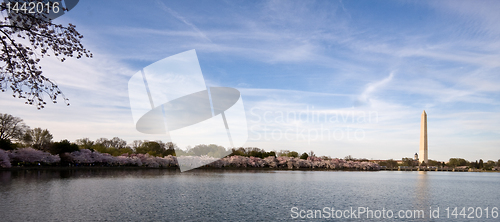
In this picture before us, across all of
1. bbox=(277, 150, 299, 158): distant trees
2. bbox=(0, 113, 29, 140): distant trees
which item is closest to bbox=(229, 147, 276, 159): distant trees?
bbox=(277, 150, 299, 158): distant trees

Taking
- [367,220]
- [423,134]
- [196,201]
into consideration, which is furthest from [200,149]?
[367,220]

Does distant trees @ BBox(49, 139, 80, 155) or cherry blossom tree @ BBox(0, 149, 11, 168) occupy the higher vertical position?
distant trees @ BBox(49, 139, 80, 155)

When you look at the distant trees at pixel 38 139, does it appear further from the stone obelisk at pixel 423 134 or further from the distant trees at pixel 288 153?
the stone obelisk at pixel 423 134

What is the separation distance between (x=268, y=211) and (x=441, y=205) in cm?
1939

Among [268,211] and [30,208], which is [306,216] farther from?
[30,208]

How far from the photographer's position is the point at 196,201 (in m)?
31.3

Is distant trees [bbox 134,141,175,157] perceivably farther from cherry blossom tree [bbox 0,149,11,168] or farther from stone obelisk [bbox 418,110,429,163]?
stone obelisk [bbox 418,110,429,163]

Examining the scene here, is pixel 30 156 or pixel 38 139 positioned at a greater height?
pixel 38 139

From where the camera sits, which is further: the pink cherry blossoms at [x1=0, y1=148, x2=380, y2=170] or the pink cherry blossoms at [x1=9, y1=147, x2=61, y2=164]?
the pink cherry blossoms at [x1=0, y1=148, x2=380, y2=170]

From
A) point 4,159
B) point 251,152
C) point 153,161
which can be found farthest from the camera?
point 251,152

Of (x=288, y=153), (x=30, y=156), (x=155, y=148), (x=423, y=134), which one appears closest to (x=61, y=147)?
(x=30, y=156)

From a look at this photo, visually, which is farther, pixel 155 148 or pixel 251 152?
pixel 251 152

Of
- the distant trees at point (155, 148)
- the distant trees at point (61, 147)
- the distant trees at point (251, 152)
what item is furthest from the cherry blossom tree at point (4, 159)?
the distant trees at point (251, 152)

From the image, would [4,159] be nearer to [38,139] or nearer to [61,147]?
[61,147]
